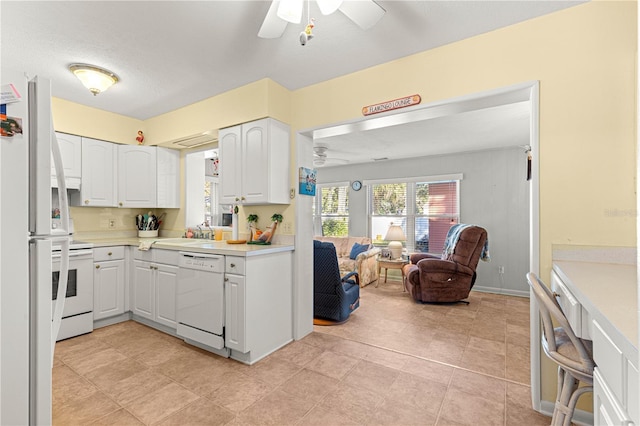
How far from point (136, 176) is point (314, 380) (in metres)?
3.34

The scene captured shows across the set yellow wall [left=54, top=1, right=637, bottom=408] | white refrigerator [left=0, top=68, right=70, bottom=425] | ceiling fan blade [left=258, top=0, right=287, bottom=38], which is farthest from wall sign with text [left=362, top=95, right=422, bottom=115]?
white refrigerator [left=0, top=68, right=70, bottom=425]

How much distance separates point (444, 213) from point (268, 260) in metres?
4.09

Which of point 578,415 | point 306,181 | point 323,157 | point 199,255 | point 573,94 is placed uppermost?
point 323,157

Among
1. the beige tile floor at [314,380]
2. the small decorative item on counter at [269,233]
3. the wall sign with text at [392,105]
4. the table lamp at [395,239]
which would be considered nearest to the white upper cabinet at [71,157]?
the beige tile floor at [314,380]

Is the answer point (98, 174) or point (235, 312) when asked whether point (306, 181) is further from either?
point (98, 174)

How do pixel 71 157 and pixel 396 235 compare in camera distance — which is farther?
pixel 396 235

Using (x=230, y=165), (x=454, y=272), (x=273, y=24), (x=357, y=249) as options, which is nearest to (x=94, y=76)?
(x=230, y=165)

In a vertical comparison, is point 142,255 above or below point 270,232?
below

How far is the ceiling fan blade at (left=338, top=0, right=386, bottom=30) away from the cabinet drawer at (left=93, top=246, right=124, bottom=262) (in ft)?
10.9

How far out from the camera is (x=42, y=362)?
3.43ft

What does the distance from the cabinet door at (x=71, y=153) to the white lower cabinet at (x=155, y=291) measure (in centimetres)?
122

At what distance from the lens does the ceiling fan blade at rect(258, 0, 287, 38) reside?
5.15ft

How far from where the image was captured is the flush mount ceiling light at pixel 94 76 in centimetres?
249

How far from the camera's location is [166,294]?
2.90m
